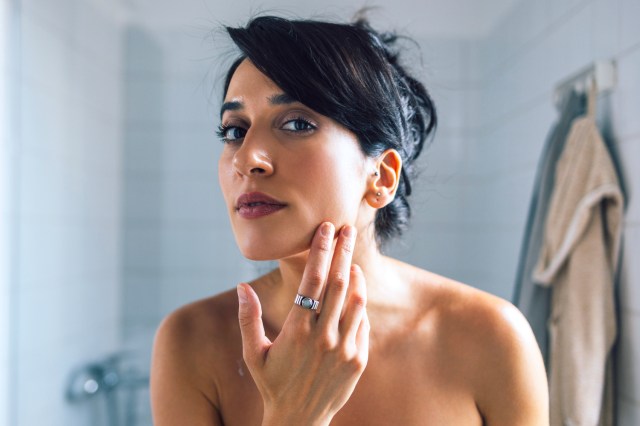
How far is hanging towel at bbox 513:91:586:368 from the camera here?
1149 millimetres

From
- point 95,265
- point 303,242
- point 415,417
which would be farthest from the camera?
point 95,265

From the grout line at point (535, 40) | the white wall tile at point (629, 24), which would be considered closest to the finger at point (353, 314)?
the white wall tile at point (629, 24)

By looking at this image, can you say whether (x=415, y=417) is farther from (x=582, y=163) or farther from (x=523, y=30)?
(x=523, y=30)

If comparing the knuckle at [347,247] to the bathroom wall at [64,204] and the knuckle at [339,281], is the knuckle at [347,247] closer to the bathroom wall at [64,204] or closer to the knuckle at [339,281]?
the knuckle at [339,281]

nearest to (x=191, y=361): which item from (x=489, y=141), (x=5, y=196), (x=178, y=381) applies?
(x=178, y=381)

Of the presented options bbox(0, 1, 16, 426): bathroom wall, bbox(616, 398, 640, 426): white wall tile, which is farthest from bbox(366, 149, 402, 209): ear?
bbox(0, 1, 16, 426): bathroom wall

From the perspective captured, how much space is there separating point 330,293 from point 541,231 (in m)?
0.69

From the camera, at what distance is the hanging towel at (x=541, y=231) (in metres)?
1.15

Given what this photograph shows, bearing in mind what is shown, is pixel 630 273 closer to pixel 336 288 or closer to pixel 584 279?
pixel 584 279

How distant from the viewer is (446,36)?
1389 mm

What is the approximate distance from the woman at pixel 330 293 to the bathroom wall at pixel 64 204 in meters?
0.56

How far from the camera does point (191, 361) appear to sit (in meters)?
0.86

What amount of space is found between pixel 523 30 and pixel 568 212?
0.46 m

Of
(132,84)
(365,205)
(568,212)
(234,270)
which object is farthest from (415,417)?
(132,84)
